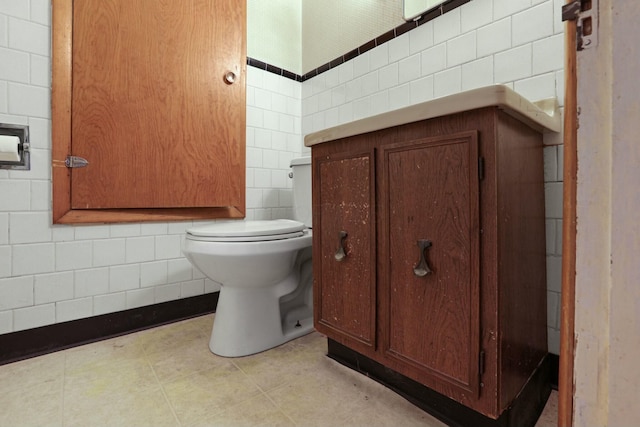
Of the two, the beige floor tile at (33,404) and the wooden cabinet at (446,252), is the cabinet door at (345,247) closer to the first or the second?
the wooden cabinet at (446,252)

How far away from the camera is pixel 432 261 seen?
0.77m

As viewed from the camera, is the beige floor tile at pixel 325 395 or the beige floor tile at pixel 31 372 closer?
the beige floor tile at pixel 325 395

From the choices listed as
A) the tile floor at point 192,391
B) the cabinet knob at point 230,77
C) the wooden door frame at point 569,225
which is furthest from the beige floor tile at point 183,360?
the cabinet knob at point 230,77

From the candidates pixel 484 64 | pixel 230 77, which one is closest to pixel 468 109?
pixel 484 64

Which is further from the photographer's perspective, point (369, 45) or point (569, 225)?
point (369, 45)

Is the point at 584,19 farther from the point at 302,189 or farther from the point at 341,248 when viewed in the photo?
the point at 302,189

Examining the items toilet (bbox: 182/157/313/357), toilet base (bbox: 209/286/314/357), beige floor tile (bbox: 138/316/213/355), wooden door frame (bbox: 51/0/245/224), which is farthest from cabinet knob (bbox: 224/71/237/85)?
beige floor tile (bbox: 138/316/213/355)

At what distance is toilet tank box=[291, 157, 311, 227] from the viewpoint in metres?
1.61

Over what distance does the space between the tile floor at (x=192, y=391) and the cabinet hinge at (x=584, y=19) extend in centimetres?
88

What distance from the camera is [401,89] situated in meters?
1.49

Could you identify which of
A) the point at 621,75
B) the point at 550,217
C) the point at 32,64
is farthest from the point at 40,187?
the point at 550,217

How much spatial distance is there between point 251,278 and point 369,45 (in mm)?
1311

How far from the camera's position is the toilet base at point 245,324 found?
1195mm

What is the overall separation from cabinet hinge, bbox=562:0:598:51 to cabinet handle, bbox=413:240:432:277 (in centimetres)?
48
